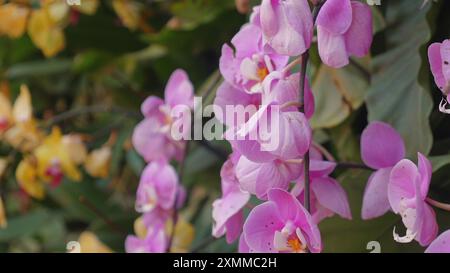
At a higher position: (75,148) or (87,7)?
(87,7)

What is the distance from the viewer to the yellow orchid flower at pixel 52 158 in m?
0.64

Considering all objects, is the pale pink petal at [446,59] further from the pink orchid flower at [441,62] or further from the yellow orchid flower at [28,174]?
the yellow orchid flower at [28,174]

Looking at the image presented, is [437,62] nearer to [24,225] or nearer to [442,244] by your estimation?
[442,244]

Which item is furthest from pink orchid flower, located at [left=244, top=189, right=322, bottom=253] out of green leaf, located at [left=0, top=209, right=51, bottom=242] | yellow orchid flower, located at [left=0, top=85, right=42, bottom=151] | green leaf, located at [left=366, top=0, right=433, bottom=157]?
green leaf, located at [left=0, top=209, right=51, bottom=242]

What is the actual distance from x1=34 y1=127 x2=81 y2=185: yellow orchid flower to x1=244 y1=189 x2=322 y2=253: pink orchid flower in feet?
1.22

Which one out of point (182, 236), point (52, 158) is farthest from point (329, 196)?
point (52, 158)

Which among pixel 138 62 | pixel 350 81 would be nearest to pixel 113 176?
pixel 138 62

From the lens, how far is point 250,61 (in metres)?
0.35

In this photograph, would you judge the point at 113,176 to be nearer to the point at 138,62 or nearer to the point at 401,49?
the point at 138,62

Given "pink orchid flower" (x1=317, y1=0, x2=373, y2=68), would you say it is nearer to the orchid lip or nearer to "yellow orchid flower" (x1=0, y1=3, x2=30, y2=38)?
the orchid lip

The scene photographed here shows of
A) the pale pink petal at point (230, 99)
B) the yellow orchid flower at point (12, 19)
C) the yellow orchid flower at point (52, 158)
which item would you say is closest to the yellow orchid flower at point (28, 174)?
the yellow orchid flower at point (52, 158)

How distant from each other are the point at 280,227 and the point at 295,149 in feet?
0.13

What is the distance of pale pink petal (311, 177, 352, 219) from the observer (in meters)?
0.33
